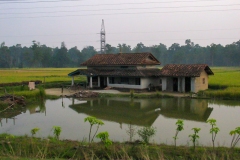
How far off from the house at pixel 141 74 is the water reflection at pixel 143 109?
11.9 feet

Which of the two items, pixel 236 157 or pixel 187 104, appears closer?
pixel 236 157

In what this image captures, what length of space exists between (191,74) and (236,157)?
1507 centimetres

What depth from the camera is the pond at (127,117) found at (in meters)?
10.2

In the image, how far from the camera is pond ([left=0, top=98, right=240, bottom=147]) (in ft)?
33.6

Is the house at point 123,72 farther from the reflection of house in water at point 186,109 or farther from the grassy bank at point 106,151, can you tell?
the grassy bank at point 106,151

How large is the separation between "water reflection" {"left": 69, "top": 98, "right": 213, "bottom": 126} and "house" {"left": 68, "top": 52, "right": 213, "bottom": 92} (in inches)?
143

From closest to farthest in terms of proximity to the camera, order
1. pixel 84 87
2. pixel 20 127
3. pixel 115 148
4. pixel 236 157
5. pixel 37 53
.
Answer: pixel 236 157 < pixel 115 148 < pixel 20 127 < pixel 84 87 < pixel 37 53

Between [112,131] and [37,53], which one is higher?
[37,53]

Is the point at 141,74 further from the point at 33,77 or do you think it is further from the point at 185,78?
the point at 33,77

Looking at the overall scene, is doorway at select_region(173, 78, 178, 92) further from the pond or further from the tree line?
the tree line

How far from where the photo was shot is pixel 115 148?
794 centimetres

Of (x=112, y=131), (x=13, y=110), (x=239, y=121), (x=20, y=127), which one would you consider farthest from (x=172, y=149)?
(x=13, y=110)

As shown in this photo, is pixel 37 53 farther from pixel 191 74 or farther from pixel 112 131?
pixel 112 131

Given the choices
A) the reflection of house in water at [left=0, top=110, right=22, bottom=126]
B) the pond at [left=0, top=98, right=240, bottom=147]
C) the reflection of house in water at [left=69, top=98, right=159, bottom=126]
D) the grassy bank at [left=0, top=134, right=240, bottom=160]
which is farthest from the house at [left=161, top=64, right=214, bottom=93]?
the grassy bank at [left=0, top=134, right=240, bottom=160]
